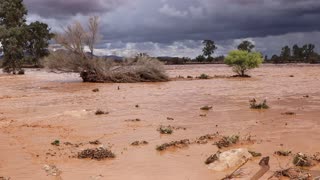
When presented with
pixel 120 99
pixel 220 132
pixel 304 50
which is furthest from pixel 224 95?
pixel 304 50

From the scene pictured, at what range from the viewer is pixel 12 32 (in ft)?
141

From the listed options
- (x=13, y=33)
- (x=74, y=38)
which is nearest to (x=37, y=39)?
(x=13, y=33)

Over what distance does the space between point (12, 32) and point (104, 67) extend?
1498cm

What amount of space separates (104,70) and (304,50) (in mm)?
75190

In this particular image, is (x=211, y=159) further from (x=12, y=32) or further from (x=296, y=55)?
(x=296, y=55)

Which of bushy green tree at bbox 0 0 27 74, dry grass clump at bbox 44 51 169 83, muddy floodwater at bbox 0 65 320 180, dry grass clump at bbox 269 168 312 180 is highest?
bushy green tree at bbox 0 0 27 74

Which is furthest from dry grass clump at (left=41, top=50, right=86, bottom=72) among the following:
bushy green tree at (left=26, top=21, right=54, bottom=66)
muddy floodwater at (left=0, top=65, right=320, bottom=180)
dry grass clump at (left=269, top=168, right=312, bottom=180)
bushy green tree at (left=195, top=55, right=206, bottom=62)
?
bushy green tree at (left=195, top=55, right=206, bottom=62)

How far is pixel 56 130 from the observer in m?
12.7

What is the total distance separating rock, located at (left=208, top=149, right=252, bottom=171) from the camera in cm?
844

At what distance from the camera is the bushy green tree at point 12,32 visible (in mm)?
42906

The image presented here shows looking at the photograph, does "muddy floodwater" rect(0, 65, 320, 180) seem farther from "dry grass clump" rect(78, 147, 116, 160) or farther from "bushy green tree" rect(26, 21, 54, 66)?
"bushy green tree" rect(26, 21, 54, 66)

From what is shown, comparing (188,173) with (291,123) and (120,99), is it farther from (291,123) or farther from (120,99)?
(120,99)

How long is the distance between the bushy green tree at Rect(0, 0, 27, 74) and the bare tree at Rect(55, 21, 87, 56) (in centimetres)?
1192

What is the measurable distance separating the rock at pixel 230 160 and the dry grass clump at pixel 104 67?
23633 mm
